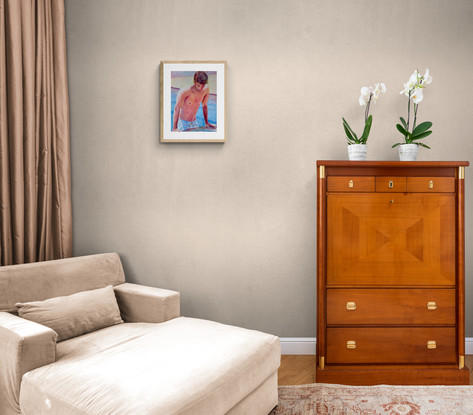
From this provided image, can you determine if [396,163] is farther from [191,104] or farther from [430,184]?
[191,104]

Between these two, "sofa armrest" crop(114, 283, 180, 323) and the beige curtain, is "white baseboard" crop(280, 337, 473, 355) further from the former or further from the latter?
the beige curtain

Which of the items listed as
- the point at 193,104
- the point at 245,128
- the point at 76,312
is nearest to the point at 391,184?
the point at 245,128

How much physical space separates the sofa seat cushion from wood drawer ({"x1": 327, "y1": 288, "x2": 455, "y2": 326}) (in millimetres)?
569

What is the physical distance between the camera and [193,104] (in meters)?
2.47

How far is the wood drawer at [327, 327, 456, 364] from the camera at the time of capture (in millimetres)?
2029

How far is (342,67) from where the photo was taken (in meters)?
2.46

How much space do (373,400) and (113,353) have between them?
4.60 feet

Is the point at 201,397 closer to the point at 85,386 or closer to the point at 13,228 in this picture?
the point at 85,386

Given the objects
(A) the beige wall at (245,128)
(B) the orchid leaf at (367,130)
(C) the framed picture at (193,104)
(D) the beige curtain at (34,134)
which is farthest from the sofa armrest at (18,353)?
(B) the orchid leaf at (367,130)

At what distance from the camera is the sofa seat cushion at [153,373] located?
1.19 metres

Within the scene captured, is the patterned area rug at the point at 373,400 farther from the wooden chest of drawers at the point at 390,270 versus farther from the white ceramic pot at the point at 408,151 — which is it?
the white ceramic pot at the point at 408,151

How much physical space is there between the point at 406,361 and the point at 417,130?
144 cm

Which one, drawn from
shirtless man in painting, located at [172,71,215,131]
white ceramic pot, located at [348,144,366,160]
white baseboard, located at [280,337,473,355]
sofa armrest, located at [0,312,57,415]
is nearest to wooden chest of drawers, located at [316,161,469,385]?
white ceramic pot, located at [348,144,366,160]

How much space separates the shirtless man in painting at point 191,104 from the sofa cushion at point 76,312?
125 cm
